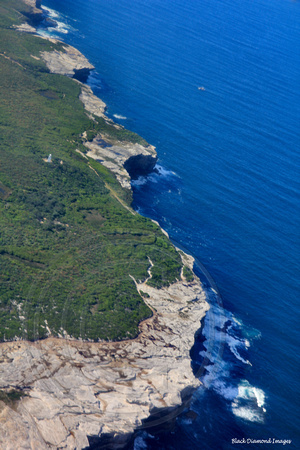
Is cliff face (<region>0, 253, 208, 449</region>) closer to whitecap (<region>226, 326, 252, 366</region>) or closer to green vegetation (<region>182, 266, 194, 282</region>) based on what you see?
green vegetation (<region>182, 266, 194, 282</region>)

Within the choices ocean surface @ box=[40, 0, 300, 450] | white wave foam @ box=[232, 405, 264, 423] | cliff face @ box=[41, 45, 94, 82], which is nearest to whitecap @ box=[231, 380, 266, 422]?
white wave foam @ box=[232, 405, 264, 423]

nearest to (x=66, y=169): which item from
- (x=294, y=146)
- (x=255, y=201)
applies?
(x=255, y=201)

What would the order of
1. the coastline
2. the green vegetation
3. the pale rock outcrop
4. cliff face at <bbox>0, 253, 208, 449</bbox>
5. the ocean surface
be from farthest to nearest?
the pale rock outcrop < the green vegetation < the ocean surface < the coastline < cliff face at <bbox>0, 253, 208, 449</bbox>

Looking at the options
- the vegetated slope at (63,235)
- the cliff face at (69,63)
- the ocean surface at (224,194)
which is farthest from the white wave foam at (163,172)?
the cliff face at (69,63)

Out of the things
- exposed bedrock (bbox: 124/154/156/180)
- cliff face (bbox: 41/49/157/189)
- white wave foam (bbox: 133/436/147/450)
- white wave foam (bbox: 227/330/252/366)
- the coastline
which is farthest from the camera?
exposed bedrock (bbox: 124/154/156/180)

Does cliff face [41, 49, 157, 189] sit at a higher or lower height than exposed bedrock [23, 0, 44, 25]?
lower

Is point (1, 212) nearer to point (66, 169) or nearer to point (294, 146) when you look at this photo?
point (66, 169)

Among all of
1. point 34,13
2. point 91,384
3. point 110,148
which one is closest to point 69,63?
point 34,13
